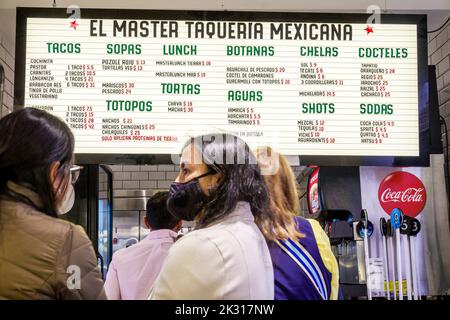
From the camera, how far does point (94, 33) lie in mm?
2424

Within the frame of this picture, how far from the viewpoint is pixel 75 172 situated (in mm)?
2293

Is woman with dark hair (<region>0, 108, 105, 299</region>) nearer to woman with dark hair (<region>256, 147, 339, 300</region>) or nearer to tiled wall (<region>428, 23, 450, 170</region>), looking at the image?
woman with dark hair (<region>256, 147, 339, 300</region>)

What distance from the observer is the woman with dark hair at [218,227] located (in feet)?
6.56

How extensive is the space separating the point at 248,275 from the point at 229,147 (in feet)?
1.62

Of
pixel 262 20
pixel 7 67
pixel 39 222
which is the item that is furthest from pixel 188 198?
pixel 7 67

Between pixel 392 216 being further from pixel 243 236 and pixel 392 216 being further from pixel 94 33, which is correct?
pixel 94 33

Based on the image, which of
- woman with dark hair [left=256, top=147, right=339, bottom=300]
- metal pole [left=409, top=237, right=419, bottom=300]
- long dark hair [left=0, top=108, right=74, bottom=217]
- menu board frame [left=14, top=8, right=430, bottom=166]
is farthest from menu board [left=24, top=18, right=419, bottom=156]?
metal pole [left=409, top=237, right=419, bottom=300]

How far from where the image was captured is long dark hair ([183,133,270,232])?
2.15m

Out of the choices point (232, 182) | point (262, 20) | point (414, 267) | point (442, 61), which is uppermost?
point (262, 20)

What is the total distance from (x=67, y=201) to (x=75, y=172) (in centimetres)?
14

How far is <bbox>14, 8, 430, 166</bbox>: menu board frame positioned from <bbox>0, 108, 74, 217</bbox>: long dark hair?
0.28 m

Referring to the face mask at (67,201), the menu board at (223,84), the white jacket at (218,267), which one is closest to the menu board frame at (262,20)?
the menu board at (223,84)

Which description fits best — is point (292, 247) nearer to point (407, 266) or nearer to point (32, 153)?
point (407, 266)
